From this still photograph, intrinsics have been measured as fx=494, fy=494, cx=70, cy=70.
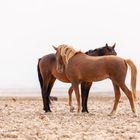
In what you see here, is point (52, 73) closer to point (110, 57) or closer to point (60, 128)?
point (110, 57)

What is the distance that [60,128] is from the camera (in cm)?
1036

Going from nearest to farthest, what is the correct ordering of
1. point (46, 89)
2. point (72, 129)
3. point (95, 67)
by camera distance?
point (72, 129) → point (95, 67) → point (46, 89)

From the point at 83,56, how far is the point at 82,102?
1512 mm

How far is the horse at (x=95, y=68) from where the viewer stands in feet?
44.4

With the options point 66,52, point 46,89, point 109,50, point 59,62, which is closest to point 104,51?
point 109,50

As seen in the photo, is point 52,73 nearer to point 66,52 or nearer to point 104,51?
point 66,52

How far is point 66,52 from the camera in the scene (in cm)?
1462

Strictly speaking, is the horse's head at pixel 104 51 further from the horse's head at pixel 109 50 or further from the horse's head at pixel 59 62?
the horse's head at pixel 59 62

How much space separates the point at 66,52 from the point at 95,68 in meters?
1.27

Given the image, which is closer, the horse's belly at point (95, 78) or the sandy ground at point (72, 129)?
the sandy ground at point (72, 129)

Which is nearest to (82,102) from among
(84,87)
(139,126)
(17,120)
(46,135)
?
(84,87)

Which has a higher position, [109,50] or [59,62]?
[109,50]

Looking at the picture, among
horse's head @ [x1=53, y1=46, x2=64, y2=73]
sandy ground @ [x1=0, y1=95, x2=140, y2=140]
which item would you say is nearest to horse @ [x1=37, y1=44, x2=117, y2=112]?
horse's head @ [x1=53, y1=46, x2=64, y2=73]

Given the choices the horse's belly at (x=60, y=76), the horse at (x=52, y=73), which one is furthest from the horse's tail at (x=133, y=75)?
the horse's belly at (x=60, y=76)
